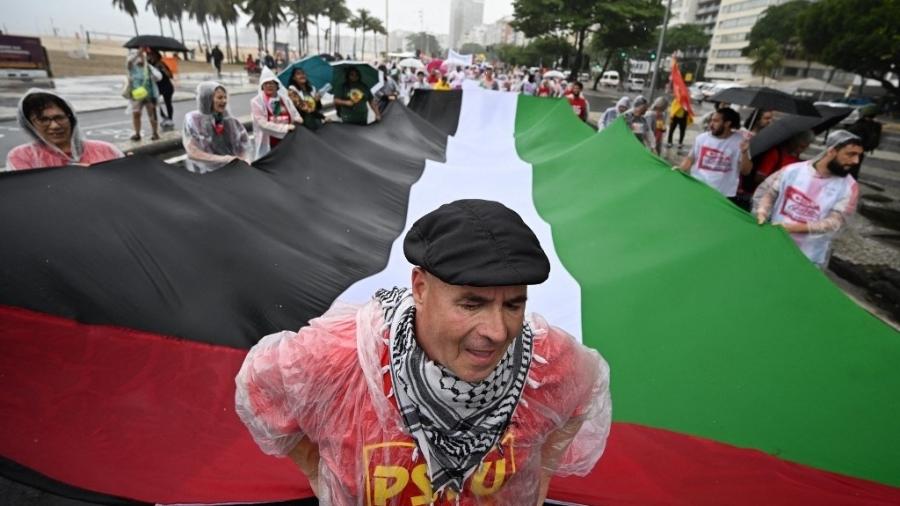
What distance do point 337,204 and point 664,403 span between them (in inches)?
112

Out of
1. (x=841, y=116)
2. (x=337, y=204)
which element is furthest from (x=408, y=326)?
(x=841, y=116)

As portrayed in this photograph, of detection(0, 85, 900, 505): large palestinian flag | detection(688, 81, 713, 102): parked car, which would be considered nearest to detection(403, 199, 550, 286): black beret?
detection(0, 85, 900, 505): large palestinian flag

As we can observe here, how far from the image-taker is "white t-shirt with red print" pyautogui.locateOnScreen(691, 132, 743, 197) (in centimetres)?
494

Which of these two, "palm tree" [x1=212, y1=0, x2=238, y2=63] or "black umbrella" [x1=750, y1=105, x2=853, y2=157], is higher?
"palm tree" [x1=212, y1=0, x2=238, y2=63]

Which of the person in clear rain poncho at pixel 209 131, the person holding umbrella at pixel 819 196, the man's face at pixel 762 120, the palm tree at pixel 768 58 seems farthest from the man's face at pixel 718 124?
the palm tree at pixel 768 58

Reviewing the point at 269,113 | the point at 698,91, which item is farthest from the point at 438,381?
the point at 698,91

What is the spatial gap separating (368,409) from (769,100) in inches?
240

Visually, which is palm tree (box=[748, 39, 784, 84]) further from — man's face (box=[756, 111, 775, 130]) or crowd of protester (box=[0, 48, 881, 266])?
man's face (box=[756, 111, 775, 130])

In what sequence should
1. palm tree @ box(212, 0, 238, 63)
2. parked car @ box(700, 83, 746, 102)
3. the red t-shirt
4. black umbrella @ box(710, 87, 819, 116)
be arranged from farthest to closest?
palm tree @ box(212, 0, 238, 63) < the red t-shirt < parked car @ box(700, 83, 746, 102) < black umbrella @ box(710, 87, 819, 116)

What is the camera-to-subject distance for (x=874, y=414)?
2.05 metres

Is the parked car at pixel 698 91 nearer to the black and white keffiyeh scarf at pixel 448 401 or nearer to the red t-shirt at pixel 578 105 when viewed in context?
the red t-shirt at pixel 578 105

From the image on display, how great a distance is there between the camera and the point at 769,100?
215 inches

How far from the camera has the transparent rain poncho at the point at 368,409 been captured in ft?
3.99

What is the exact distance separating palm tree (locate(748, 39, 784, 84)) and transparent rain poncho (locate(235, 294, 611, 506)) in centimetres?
7016
